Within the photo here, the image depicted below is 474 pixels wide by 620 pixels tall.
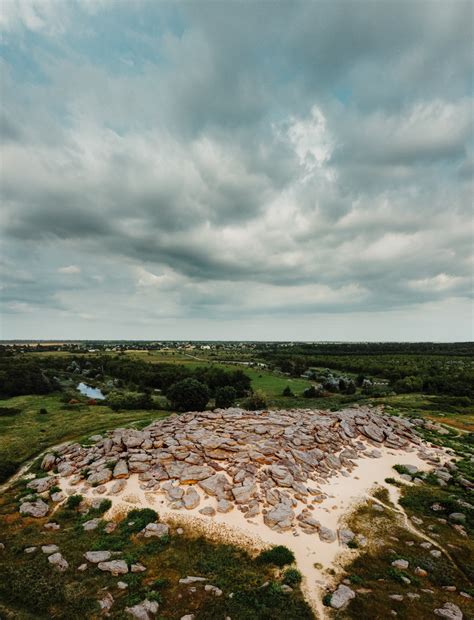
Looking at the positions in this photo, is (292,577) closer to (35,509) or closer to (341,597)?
(341,597)

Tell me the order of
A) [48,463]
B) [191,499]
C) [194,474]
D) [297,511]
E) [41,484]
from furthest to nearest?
[48,463], [41,484], [194,474], [191,499], [297,511]

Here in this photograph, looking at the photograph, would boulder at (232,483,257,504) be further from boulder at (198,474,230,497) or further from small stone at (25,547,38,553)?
small stone at (25,547,38,553)

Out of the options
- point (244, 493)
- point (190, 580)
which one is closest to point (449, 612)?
point (190, 580)

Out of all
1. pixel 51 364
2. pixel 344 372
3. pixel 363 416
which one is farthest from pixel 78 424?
pixel 344 372

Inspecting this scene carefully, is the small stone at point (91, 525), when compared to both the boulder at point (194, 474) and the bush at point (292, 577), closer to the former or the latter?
the boulder at point (194, 474)

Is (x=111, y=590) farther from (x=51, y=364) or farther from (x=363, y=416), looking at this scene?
(x=51, y=364)

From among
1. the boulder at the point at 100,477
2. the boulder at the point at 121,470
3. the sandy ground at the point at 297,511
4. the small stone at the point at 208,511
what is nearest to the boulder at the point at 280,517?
the sandy ground at the point at 297,511
